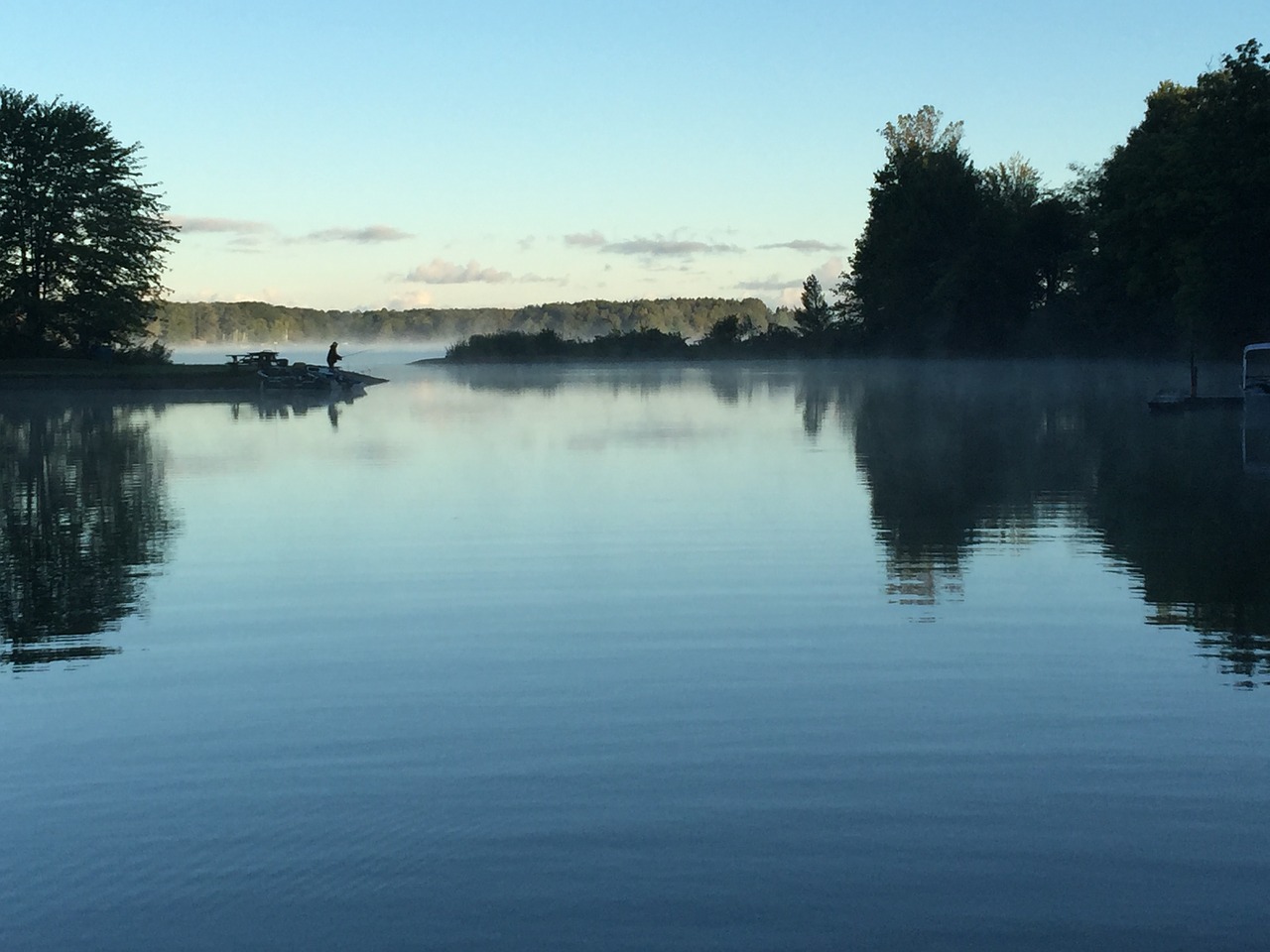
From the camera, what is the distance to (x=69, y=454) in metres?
29.9

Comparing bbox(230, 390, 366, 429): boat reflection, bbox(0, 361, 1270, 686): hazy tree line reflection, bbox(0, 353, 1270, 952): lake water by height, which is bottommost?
bbox(0, 353, 1270, 952): lake water

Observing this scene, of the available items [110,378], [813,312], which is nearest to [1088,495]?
[110,378]

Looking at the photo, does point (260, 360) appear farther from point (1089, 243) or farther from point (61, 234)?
point (1089, 243)

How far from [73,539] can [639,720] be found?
1044cm

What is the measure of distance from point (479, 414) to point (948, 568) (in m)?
30.5

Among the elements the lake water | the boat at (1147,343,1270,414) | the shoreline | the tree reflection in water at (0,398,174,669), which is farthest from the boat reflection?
the lake water

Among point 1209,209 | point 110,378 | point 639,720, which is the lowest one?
point 639,720

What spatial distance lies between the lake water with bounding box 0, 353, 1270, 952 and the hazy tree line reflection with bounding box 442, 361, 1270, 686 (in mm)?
108

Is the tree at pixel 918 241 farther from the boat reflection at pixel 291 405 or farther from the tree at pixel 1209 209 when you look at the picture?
the boat reflection at pixel 291 405

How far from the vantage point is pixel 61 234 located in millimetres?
76938

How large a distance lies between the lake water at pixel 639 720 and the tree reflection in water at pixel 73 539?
9 cm

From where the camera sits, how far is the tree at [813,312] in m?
121

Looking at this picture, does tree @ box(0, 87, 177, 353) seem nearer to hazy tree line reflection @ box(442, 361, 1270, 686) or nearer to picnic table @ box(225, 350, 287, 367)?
picnic table @ box(225, 350, 287, 367)

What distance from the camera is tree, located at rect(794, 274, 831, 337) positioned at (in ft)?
398
